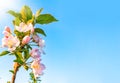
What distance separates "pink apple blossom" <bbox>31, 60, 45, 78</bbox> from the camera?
2949 mm

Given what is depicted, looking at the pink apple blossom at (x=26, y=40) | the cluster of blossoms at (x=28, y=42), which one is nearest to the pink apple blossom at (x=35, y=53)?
the cluster of blossoms at (x=28, y=42)

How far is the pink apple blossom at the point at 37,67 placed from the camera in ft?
9.68

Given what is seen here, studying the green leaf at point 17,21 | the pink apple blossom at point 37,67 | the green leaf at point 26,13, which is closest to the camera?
the pink apple blossom at point 37,67

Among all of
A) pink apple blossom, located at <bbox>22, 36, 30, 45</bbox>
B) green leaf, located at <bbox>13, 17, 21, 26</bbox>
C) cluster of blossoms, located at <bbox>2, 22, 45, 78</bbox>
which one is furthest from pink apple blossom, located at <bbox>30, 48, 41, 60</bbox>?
green leaf, located at <bbox>13, 17, 21, 26</bbox>

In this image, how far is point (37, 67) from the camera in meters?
3.00

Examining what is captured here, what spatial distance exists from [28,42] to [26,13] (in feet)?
1.57

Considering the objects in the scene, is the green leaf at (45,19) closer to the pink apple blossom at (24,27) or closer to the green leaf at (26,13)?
the green leaf at (26,13)

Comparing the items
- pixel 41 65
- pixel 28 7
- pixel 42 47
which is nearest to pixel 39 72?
pixel 41 65

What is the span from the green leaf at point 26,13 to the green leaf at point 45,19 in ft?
0.35

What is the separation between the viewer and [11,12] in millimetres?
3434

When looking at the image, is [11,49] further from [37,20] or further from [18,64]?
[37,20]

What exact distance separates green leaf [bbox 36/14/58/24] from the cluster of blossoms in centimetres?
27

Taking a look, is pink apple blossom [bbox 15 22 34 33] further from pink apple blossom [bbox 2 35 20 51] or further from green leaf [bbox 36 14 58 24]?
green leaf [bbox 36 14 58 24]

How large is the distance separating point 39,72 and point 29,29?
1.52 ft
